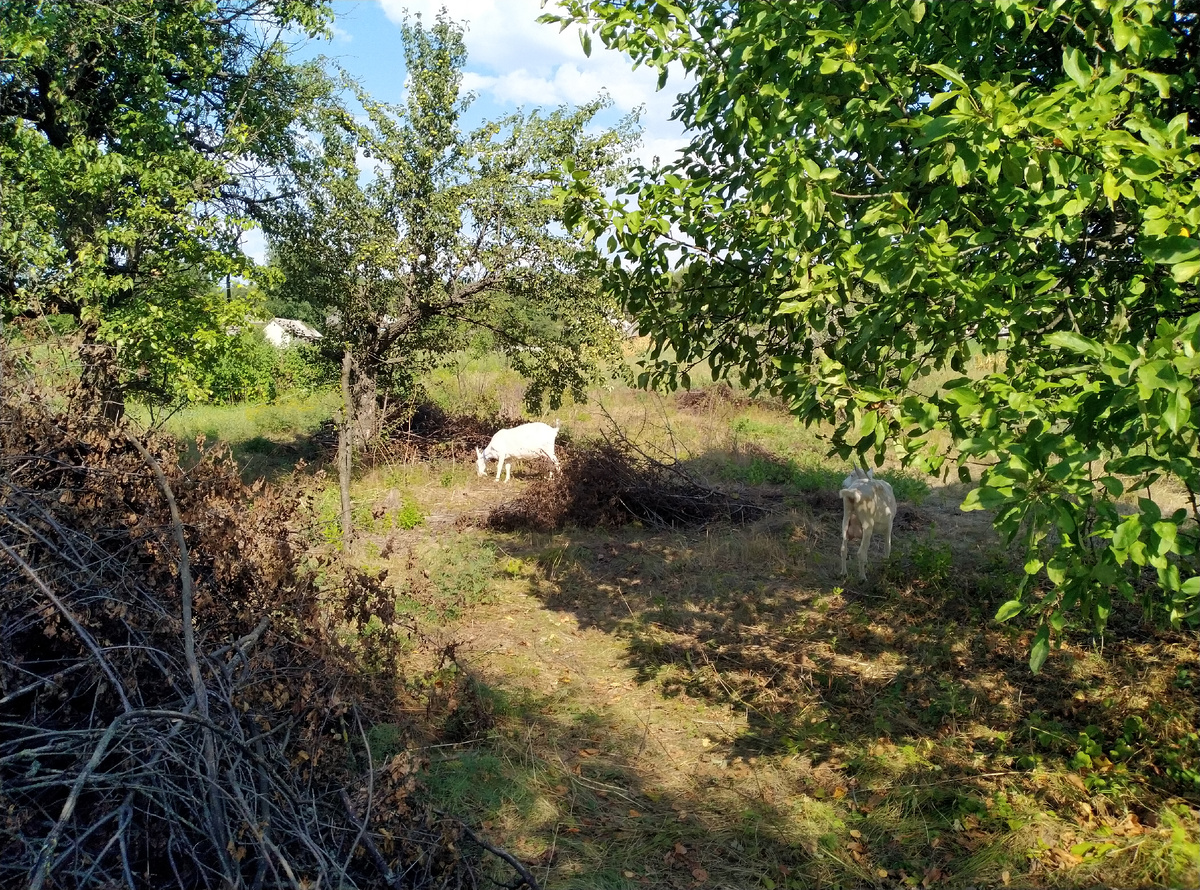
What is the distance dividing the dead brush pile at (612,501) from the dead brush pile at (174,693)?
19.3 ft

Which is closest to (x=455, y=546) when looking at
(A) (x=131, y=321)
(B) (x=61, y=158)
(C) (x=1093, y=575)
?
(A) (x=131, y=321)

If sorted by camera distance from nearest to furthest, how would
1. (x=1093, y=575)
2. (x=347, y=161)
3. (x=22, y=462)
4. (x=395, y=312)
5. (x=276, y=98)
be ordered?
(x=1093, y=575) → (x=22, y=462) → (x=276, y=98) → (x=347, y=161) → (x=395, y=312)

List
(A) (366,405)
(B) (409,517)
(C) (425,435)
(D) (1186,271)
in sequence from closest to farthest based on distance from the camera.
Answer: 1. (D) (1186,271)
2. (B) (409,517)
3. (A) (366,405)
4. (C) (425,435)

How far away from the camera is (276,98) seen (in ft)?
37.4

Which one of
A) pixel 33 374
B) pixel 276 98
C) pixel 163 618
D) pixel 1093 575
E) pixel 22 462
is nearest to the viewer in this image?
pixel 1093 575

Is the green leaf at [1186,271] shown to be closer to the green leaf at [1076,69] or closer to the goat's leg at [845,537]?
the green leaf at [1076,69]

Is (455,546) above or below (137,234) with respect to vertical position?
below

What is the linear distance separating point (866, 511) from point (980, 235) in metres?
5.58

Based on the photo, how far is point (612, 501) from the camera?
434 inches

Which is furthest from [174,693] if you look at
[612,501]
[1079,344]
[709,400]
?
[709,400]

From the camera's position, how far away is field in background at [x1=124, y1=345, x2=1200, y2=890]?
14.2 ft

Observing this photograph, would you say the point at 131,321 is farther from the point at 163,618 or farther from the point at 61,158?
the point at 163,618

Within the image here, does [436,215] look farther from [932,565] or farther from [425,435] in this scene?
[932,565]

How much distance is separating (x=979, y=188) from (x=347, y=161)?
10314mm
